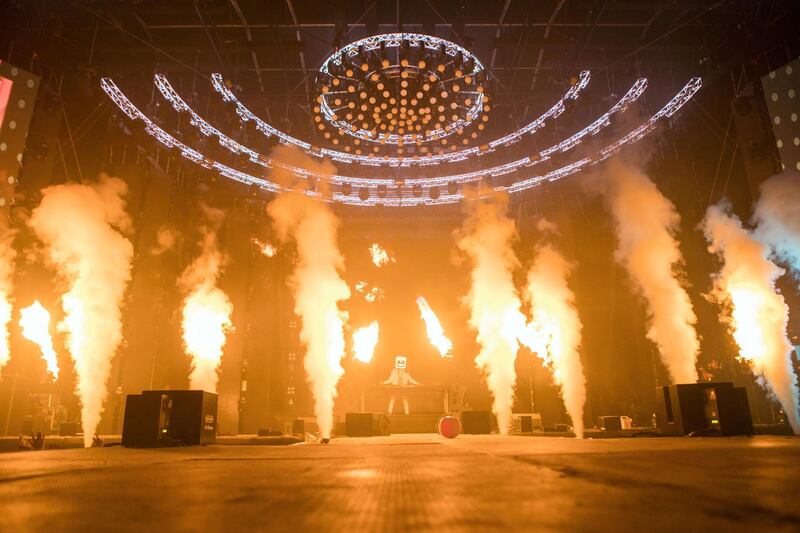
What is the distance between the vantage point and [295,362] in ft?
67.4

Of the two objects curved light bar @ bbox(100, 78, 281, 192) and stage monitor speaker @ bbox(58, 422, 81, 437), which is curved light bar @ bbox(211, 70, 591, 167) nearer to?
curved light bar @ bbox(100, 78, 281, 192)

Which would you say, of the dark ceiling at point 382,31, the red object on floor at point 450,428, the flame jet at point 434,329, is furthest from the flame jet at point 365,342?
the dark ceiling at point 382,31

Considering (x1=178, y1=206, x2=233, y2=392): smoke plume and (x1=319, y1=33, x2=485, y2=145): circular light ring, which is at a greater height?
(x1=319, y1=33, x2=485, y2=145): circular light ring

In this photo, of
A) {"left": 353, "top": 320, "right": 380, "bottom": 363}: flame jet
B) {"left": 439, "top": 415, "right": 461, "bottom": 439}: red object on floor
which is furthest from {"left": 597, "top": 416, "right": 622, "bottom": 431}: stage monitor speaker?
{"left": 353, "top": 320, "right": 380, "bottom": 363}: flame jet

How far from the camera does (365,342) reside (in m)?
22.3

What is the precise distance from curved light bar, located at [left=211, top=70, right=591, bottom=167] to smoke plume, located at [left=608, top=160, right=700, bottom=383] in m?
3.37

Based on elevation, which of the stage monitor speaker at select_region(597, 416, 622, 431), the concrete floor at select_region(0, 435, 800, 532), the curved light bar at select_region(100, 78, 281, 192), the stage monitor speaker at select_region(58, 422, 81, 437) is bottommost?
the stage monitor speaker at select_region(597, 416, 622, 431)

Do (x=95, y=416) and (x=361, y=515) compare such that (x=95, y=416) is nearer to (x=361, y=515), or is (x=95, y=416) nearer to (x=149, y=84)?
(x=149, y=84)

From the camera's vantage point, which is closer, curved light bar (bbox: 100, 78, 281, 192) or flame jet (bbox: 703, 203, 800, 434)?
flame jet (bbox: 703, 203, 800, 434)

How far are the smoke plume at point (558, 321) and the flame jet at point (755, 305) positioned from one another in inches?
215

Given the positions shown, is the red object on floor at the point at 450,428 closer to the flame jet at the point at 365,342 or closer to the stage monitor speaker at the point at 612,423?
the stage monitor speaker at the point at 612,423

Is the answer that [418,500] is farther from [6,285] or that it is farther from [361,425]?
[6,285]

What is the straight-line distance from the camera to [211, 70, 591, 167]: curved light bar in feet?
50.2

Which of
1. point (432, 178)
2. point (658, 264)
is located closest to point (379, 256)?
point (432, 178)
